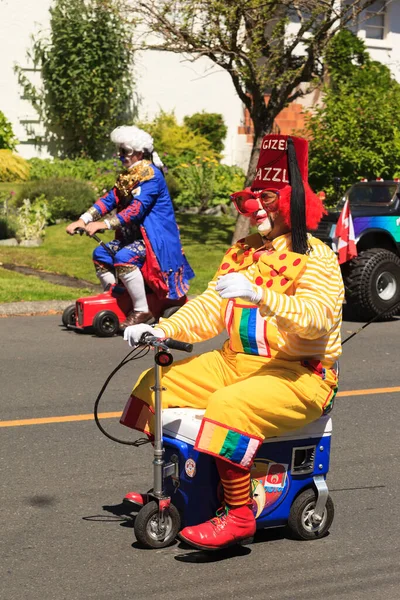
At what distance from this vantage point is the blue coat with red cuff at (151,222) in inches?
385

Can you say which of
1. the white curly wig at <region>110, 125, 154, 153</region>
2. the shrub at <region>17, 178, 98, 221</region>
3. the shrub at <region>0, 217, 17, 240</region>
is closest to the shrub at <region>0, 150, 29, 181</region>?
the shrub at <region>17, 178, 98, 221</region>

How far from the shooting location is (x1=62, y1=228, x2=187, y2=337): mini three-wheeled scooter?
1005cm

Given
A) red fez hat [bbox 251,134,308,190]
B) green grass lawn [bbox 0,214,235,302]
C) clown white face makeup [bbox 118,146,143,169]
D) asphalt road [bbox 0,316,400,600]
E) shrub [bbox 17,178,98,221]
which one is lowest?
asphalt road [bbox 0,316,400,600]

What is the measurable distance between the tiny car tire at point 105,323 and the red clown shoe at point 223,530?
5.50 m

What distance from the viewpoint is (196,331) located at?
513cm

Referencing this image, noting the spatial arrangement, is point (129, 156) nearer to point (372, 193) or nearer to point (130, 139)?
point (130, 139)

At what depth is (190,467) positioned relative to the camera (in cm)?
466

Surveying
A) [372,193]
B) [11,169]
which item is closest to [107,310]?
[372,193]

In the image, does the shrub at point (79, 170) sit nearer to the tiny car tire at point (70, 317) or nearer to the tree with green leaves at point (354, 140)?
the tree with green leaves at point (354, 140)

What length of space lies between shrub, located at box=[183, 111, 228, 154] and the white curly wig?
14.2m

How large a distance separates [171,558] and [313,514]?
0.74 m

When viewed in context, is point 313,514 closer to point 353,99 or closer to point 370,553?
point 370,553

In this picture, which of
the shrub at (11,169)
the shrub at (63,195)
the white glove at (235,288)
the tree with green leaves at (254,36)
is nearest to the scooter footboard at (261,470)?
the white glove at (235,288)

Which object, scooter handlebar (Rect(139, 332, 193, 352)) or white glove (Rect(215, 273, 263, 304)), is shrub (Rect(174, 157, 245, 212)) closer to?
scooter handlebar (Rect(139, 332, 193, 352))
